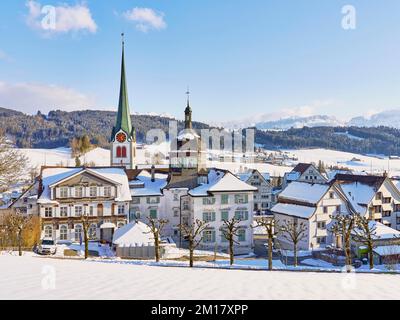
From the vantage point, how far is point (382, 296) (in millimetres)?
11859

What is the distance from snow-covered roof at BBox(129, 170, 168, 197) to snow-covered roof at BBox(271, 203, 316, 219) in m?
12.5

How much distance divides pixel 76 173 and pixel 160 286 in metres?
30.5

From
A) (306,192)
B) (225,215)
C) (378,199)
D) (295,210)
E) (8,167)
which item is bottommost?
(225,215)

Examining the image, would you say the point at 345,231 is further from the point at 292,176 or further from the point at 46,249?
the point at 292,176

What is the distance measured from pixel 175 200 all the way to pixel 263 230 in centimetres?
Answer: 1289

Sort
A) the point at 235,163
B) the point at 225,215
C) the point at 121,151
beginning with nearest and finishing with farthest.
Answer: the point at 225,215 < the point at 121,151 < the point at 235,163

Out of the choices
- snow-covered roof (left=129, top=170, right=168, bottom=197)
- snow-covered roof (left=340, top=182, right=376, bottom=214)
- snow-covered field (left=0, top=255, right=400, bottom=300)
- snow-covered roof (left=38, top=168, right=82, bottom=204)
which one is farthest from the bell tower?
snow-covered field (left=0, top=255, right=400, bottom=300)

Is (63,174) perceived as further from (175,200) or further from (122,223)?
(175,200)

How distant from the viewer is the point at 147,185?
47.4 meters

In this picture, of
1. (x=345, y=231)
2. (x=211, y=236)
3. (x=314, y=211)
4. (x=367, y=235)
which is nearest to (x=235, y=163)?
(x=211, y=236)

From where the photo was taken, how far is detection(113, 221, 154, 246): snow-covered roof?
119 ft

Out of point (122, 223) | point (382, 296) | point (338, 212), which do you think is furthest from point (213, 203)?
point (382, 296)

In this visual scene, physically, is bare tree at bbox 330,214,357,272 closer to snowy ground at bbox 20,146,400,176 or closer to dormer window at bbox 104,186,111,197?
dormer window at bbox 104,186,111,197

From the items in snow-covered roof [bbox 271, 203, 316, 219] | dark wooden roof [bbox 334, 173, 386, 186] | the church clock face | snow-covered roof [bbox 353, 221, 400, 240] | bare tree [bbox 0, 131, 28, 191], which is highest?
the church clock face
